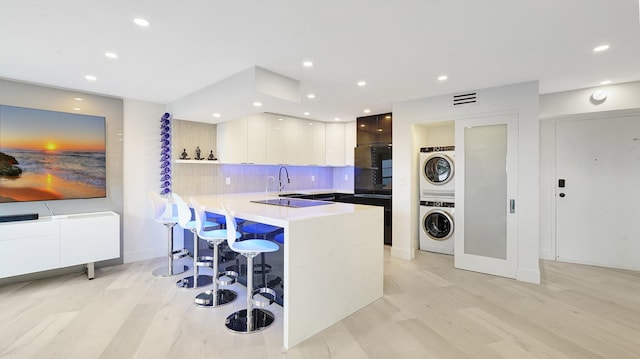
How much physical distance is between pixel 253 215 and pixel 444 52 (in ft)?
7.61

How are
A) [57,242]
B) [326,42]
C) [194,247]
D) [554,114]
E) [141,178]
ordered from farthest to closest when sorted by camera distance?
[141,178], [554,114], [194,247], [57,242], [326,42]

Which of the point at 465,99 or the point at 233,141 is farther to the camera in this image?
the point at 233,141

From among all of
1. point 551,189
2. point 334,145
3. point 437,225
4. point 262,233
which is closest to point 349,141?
point 334,145

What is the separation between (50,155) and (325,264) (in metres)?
3.85

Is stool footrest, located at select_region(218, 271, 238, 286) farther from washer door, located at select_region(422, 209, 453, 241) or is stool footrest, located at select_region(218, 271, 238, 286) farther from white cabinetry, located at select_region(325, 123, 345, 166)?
white cabinetry, located at select_region(325, 123, 345, 166)

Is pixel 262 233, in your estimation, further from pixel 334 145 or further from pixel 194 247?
pixel 334 145

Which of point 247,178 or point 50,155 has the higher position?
point 50,155

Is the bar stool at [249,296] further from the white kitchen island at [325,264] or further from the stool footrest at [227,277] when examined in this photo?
the stool footrest at [227,277]

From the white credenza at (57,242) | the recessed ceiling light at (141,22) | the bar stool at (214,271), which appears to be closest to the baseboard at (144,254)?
the white credenza at (57,242)

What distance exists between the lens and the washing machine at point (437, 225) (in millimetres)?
4859

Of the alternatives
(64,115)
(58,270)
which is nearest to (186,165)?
(64,115)

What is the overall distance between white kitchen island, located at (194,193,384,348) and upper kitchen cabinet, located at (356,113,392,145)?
2.68 meters

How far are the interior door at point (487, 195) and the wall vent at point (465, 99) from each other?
0.81ft

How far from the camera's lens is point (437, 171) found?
4.97 meters
